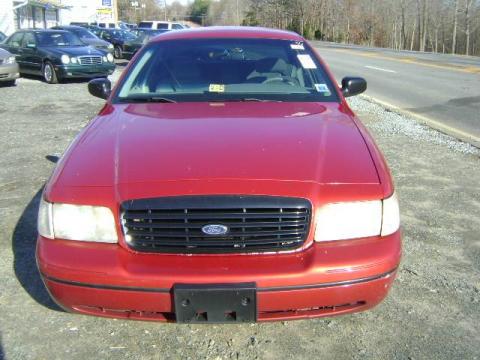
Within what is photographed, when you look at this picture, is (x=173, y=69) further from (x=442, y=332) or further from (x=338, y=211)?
(x=442, y=332)

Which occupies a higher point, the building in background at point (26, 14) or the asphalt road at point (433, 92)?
the building in background at point (26, 14)

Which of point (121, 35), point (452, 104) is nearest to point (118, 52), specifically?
point (121, 35)

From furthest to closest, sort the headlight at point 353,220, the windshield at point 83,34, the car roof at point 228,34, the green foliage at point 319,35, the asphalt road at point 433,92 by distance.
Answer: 1. the green foliage at point 319,35
2. the windshield at point 83,34
3. the asphalt road at point 433,92
4. the car roof at point 228,34
5. the headlight at point 353,220

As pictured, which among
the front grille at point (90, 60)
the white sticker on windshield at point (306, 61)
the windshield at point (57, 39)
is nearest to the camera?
the white sticker on windshield at point (306, 61)

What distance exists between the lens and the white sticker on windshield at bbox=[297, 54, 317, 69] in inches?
168

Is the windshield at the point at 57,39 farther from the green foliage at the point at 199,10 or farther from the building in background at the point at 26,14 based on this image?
the green foliage at the point at 199,10

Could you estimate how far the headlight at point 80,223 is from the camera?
8.24 ft

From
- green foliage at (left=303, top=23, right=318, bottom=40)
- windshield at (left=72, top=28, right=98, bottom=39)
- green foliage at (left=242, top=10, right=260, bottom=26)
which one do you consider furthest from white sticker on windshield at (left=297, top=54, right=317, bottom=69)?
green foliage at (left=242, top=10, right=260, bottom=26)

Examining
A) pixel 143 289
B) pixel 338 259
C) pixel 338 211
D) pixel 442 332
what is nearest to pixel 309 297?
pixel 338 259

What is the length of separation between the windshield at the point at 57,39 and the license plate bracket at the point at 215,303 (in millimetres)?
15527

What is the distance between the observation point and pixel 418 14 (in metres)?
61.5

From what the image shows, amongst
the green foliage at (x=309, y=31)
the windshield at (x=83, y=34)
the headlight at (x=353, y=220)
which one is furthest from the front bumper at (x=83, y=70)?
the green foliage at (x=309, y=31)

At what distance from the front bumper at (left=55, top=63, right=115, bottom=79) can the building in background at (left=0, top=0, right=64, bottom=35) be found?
63.0 ft

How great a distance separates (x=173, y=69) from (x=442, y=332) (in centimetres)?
269
